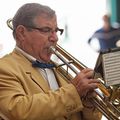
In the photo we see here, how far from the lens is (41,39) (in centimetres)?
152

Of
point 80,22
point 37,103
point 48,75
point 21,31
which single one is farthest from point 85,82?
point 80,22

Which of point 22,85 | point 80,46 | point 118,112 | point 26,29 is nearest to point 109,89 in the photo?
point 118,112

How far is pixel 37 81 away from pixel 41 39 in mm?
174

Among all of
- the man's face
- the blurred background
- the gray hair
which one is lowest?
the blurred background

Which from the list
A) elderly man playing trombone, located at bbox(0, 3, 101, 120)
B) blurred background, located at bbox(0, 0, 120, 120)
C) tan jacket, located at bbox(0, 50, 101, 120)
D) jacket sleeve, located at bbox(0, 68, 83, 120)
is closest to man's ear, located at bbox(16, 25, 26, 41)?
elderly man playing trombone, located at bbox(0, 3, 101, 120)

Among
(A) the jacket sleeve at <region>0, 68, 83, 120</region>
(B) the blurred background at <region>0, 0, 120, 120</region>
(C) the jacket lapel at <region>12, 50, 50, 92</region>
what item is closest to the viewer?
(A) the jacket sleeve at <region>0, 68, 83, 120</region>

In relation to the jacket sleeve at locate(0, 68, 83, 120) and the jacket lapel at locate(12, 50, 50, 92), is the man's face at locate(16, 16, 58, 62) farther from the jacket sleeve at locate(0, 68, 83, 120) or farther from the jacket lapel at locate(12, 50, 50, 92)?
the jacket sleeve at locate(0, 68, 83, 120)

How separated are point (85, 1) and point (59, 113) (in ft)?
5.22

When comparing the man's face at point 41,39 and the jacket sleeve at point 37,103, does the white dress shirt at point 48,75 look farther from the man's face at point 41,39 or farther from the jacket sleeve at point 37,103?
the jacket sleeve at point 37,103

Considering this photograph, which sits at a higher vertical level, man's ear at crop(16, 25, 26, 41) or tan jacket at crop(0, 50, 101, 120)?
man's ear at crop(16, 25, 26, 41)

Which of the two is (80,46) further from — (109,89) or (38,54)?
(109,89)

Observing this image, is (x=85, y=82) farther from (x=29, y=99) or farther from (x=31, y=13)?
(x=31, y=13)

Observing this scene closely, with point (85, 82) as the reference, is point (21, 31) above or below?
above

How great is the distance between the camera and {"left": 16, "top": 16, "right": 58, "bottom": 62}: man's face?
1513mm
